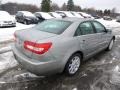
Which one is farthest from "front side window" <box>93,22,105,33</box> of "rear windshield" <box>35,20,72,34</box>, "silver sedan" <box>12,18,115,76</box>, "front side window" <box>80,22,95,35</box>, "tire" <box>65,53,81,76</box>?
"tire" <box>65,53,81,76</box>

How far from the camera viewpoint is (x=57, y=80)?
394 centimetres

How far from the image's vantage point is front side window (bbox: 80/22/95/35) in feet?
14.1

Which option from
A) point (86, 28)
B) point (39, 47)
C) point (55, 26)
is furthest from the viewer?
point (86, 28)

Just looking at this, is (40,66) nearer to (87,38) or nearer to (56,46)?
(56,46)

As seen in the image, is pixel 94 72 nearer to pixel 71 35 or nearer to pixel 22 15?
pixel 71 35

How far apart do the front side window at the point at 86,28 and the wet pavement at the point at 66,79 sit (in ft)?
3.64

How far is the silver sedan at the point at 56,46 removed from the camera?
10.9 ft

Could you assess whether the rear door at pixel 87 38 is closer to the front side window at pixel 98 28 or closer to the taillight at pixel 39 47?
the front side window at pixel 98 28

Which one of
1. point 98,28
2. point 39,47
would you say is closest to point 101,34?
point 98,28

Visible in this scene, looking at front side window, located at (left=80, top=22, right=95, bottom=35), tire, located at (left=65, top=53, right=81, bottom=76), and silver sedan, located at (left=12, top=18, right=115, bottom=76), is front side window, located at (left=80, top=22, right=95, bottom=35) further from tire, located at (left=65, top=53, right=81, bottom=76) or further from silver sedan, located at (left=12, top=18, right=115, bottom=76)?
tire, located at (left=65, top=53, right=81, bottom=76)

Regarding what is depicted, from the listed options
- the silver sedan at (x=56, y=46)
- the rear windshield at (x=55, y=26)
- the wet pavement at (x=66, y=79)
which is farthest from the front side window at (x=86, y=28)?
the wet pavement at (x=66, y=79)

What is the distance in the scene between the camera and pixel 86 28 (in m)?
4.50

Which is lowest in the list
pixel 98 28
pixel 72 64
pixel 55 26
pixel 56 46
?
pixel 72 64

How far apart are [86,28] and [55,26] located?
0.94 meters
